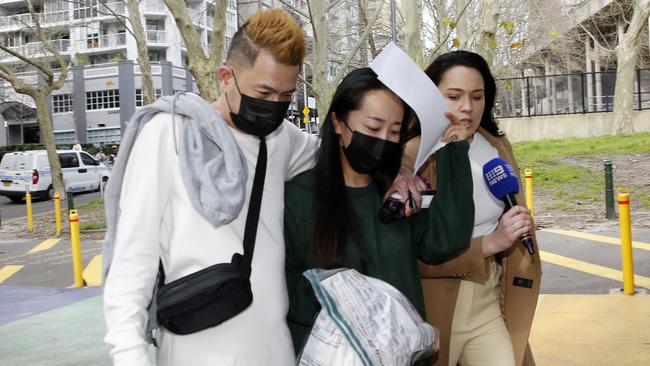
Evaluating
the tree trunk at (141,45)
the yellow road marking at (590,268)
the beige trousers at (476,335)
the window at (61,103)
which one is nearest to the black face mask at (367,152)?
the beige trousers at (476,335)

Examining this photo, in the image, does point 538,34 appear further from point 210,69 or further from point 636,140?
point 210,69

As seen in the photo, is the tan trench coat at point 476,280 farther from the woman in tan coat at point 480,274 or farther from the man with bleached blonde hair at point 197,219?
the man with bleached blonde hair at point 197,219

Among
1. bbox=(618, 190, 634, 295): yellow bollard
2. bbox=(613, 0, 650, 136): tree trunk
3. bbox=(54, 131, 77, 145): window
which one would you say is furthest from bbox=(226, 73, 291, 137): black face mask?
bbox=(54, 131, 77, 145): window

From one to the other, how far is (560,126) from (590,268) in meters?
22.3

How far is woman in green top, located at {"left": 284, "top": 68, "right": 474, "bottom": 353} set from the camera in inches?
87.1

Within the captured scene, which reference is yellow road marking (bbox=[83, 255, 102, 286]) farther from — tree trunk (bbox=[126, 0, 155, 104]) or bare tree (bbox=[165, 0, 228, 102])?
tree trunk (bbox=[126, 0, 155, 104])

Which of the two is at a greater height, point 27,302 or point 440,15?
point 440,15

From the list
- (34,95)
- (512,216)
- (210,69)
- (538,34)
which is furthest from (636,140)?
(512,216)

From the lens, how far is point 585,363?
534 cm

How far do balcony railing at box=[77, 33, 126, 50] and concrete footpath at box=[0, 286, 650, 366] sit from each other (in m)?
59.9

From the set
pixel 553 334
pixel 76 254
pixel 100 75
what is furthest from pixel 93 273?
pixel 100 75

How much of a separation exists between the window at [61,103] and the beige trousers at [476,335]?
211 ft

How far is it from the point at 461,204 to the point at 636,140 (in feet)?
75.4

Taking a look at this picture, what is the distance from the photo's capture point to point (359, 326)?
1.96m
